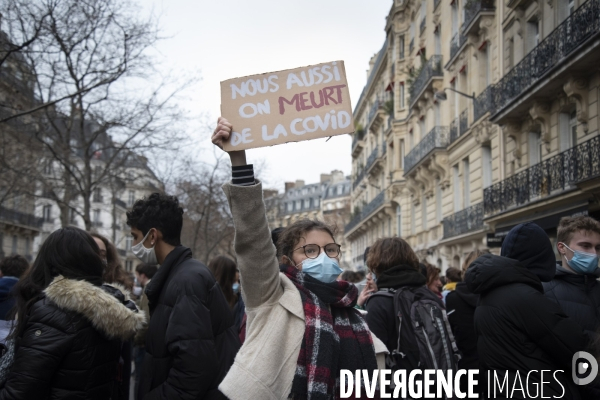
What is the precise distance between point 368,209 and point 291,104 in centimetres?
4951

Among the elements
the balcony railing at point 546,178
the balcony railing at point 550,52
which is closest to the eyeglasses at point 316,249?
the balcony railing at point 546,178

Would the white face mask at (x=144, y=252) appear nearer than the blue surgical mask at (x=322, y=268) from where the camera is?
No

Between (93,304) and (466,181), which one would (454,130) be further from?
(93,304)

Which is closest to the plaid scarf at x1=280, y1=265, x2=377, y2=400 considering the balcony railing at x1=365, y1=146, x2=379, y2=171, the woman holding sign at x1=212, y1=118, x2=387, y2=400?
the woman holding sign at x1=212, y1=118, x2=387, y2=400

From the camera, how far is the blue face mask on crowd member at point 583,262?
15.1 ft

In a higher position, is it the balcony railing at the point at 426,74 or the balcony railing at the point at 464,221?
the balcony railing at the point at 426,74

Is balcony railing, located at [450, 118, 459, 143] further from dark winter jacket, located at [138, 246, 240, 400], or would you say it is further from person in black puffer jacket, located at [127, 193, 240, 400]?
dark winter jacket, located at [138, 246, 240, 400]

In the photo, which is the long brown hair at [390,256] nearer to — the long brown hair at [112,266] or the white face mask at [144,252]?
the white face mask at [144,252]

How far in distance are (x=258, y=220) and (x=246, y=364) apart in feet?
1.97

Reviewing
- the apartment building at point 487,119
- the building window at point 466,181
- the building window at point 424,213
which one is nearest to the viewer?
the apartment building at point 487,119

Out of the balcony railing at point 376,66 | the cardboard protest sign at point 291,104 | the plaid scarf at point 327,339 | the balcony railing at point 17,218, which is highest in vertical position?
the balcony railing at point 376,66

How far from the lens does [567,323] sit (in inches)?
146

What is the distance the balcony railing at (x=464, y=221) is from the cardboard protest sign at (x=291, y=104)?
2132 centimetres

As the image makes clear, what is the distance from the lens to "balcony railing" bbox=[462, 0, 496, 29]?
74.2 ft
